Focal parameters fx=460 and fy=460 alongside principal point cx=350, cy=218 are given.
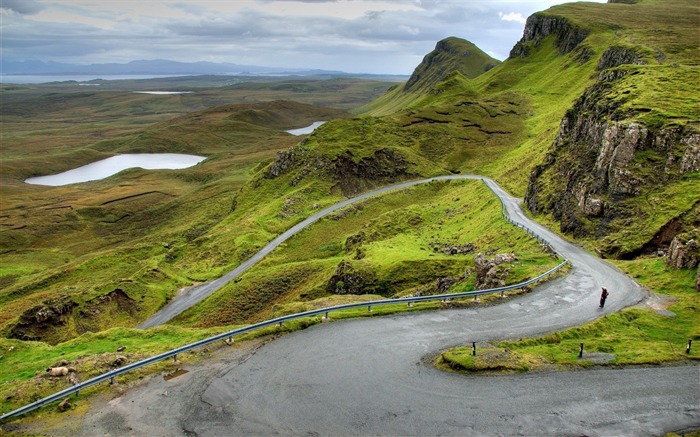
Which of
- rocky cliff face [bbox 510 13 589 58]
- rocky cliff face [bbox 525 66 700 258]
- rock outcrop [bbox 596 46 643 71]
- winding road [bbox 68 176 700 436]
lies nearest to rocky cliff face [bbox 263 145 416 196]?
rocky cliff face [bbox 525 66 700 258]

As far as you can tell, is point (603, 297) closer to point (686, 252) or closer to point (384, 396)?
point (686, 252)

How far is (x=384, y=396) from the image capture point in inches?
854

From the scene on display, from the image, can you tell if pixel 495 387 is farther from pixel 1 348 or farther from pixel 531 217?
pixel 531 217

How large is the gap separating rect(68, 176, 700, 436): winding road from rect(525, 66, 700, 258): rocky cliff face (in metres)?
23.2

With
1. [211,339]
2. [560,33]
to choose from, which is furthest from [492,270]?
[560,33]

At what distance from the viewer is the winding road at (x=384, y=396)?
19.5m

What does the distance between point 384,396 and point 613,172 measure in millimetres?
A: 39401

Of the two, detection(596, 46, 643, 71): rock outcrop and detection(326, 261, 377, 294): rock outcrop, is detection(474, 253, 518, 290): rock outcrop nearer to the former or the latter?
detection(326, 261, 377, 294): rock outcrop

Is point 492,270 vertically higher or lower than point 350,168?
lower

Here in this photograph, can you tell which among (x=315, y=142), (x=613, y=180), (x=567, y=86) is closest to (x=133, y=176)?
(x=315, y=142)

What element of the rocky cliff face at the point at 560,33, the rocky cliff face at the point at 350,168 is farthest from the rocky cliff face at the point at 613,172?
the rocky cliff face at the point at 560,33

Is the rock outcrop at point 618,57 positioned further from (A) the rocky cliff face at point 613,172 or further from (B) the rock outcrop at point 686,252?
(B) the rock outcrop at point 686,252

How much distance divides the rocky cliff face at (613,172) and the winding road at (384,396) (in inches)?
912

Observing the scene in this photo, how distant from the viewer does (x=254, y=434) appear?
19047mm
